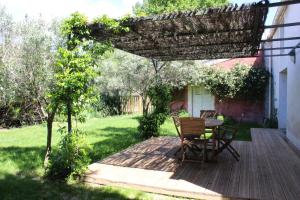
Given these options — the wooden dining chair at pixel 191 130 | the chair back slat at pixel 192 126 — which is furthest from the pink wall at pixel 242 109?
the chair back slat at pixel 192 126

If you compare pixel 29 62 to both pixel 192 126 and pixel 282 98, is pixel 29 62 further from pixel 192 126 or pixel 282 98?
pixel 282 98

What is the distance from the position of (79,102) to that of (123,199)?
196 centimetres

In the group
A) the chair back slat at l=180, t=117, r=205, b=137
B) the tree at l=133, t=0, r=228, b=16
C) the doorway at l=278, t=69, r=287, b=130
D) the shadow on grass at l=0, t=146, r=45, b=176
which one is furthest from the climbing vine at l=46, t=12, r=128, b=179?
the tree at l=133, t=0, r=228, b=16

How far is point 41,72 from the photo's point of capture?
5.52 m

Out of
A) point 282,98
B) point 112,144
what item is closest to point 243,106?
point 282,98

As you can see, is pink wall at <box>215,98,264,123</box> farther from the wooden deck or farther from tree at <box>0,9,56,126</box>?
tree at <box>0,9,56,126</box>

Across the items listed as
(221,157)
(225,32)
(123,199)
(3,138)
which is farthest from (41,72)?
(3,138)

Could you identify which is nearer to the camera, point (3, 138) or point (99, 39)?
point (99, 39)

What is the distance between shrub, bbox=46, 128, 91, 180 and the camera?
4.91 m

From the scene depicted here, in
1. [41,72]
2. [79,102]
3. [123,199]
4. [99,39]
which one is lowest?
[123,199]

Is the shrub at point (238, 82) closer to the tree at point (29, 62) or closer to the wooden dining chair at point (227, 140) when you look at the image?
the wooden dining chair at point (227, 140)

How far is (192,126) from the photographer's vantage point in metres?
5.41

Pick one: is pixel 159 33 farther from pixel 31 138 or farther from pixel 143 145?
pixel 31 138

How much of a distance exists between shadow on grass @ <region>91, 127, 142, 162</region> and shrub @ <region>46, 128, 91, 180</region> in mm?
1342
